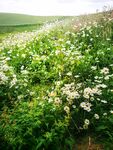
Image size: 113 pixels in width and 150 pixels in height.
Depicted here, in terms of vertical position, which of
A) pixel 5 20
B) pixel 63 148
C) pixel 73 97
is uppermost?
pixel 73 97

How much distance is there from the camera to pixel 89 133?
213 inches

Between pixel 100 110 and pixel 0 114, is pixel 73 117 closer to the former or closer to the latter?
pixel 100 110

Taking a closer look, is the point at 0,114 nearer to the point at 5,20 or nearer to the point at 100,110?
the point at 100,110

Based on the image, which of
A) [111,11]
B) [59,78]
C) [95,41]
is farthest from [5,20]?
[59,78]

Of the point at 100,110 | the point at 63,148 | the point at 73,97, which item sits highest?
the point at 73,97

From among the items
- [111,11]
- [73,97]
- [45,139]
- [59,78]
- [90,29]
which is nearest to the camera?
[45,139]

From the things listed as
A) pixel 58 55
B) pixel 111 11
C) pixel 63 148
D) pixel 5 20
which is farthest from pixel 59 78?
pixel 5 20

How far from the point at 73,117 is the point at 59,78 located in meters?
1.85

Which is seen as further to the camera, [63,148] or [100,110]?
[100,110]

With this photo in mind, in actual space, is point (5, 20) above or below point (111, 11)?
below

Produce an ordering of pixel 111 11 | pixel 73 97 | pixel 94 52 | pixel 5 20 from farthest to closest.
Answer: pixel 5 20, pixel 111 11, pixel 94 52, pixel 73 97

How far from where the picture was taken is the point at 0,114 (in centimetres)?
560

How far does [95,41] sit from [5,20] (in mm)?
34131

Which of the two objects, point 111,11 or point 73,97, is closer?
point 73,97
